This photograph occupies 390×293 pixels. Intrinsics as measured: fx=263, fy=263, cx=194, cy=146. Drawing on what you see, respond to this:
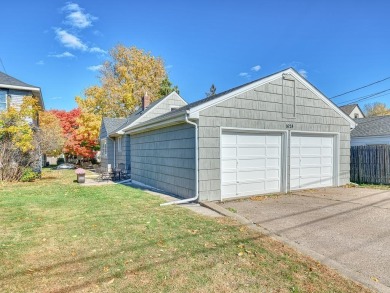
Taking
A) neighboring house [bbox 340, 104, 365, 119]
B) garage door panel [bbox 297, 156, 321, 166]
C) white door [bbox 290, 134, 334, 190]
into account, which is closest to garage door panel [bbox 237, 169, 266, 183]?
white door [bbox 290, 134, 334, 190]

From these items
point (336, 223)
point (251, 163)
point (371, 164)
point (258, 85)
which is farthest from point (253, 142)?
point (371, 164)

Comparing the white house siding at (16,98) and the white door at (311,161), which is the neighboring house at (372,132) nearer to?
the white door at (311,161)

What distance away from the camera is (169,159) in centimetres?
980

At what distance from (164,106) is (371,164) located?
498 inches

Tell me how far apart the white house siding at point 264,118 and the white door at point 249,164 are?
1.16ft

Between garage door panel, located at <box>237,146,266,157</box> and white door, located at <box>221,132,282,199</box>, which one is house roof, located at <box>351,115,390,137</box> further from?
garage door panel, located at <box>237,146,266,157</box>

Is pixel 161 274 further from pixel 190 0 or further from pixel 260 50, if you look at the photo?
pixel 260 50

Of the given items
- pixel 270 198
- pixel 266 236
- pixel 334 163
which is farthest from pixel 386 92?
pixel 266 236

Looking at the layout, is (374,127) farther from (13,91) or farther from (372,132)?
(13,91)

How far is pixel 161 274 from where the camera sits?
343 centimetres

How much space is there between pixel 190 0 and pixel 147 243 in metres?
13.8

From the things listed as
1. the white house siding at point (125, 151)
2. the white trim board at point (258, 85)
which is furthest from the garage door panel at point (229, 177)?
the white house siding at point (125, 151)

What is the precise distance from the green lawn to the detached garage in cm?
211

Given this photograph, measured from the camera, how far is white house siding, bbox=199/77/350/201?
26.4 ft
